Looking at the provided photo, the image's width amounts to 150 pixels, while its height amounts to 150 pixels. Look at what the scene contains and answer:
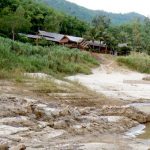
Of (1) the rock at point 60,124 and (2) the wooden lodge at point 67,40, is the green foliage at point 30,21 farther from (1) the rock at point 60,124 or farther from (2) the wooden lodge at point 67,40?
(1) the rock at point 60,124

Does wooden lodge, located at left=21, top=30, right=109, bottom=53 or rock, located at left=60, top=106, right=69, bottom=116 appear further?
wooden lodge, located at left=21, top=30, right=109, bottom=53

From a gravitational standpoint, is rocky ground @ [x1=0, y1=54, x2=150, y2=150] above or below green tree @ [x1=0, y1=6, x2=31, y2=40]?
below

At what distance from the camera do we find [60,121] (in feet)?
46.7

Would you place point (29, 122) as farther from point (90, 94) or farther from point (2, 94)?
point (90, 94)

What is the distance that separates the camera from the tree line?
223ft

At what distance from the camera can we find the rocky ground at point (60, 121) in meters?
11.7

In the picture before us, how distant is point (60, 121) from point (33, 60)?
58.3 ft

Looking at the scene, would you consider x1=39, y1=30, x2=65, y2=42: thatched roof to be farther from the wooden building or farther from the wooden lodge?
the wooden building

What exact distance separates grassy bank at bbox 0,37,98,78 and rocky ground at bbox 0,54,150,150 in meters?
3.21

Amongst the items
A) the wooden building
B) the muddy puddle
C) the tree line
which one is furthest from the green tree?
the muddy puddle

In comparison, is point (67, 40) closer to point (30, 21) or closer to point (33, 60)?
point (30, 21)

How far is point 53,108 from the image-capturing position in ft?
52.7

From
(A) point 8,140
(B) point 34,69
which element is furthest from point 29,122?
(B) point 34,69

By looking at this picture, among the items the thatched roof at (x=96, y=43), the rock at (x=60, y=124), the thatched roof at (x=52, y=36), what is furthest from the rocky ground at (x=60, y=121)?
the thatched roof at (x=96, y=43)
